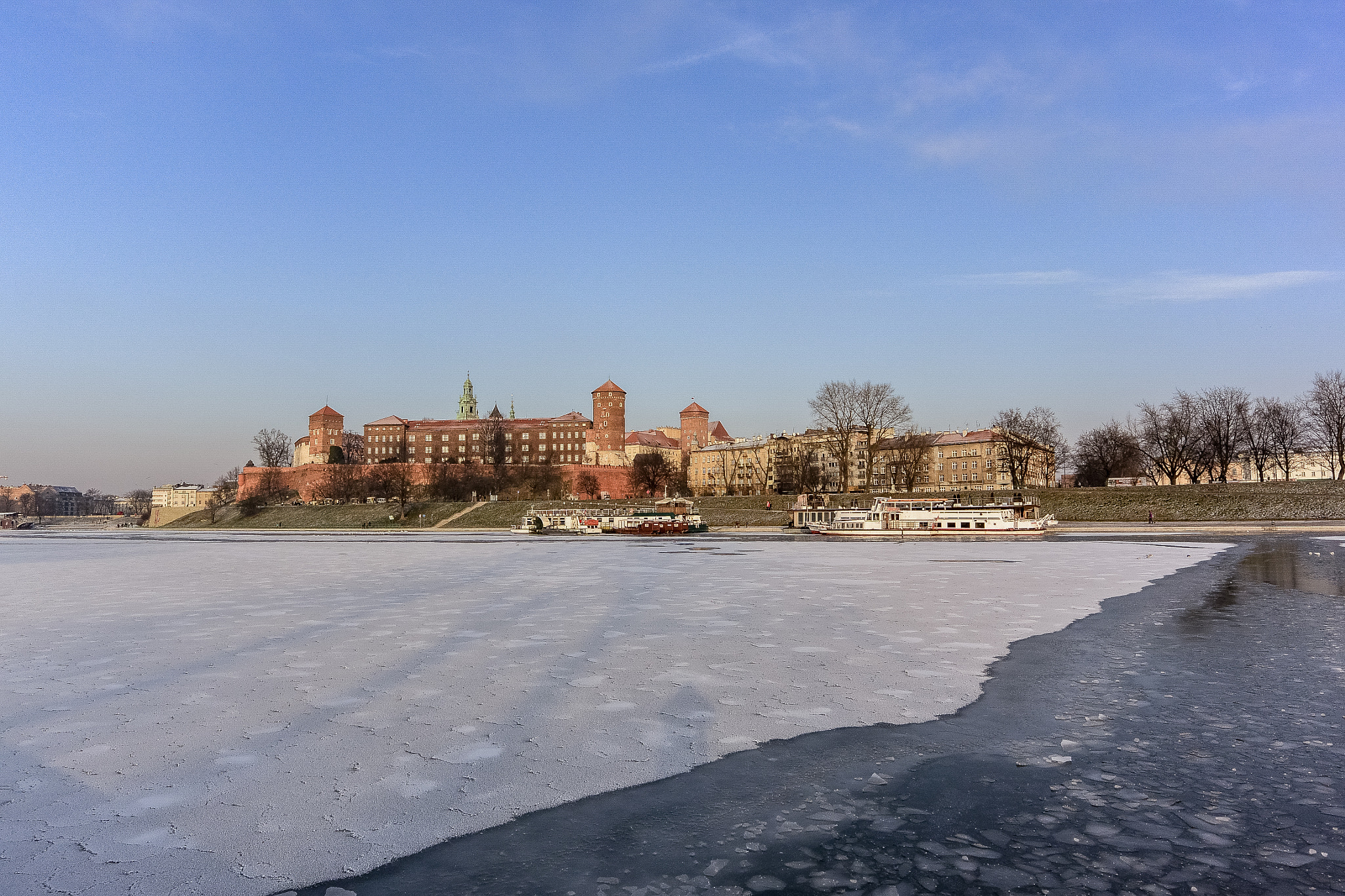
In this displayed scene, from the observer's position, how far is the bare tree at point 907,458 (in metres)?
91.8

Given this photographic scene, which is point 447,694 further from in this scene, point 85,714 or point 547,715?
point 85,714

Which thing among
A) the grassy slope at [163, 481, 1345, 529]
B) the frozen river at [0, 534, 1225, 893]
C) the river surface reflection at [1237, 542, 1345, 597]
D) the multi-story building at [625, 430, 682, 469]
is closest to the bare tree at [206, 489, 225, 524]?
the grassy slope at [163, 481, 1345, 529]

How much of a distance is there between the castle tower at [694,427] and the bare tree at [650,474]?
4079cm

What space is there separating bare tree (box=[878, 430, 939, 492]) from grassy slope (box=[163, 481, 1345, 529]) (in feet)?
27.1

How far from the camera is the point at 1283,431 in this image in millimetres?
82375

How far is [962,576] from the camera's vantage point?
23078mm

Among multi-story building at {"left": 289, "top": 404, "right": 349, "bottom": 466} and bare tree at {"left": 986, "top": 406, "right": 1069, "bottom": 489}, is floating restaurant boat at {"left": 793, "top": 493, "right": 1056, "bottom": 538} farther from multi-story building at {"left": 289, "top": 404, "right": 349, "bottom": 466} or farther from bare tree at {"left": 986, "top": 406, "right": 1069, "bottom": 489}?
multi-story building at {"left": 289, "top": 404, "right": 349, "bottom": 466}

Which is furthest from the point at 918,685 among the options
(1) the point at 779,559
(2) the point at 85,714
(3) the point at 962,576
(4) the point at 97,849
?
(1) the point at 779,559

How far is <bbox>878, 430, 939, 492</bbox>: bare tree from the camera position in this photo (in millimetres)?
91812

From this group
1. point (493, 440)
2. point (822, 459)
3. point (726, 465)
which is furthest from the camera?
point (726, 465)

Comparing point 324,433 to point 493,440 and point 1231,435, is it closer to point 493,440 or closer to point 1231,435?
point 493,440

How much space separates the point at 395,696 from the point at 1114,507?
7243cm

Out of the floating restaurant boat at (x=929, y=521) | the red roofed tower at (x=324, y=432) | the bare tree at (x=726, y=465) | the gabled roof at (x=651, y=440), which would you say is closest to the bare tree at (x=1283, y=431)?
the floating restaurant boat at (x=929, y=521)

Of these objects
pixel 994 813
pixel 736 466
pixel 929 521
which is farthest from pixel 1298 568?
pixel 736 466
